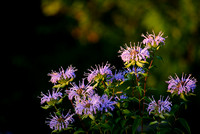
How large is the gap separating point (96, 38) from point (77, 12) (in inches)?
28.4

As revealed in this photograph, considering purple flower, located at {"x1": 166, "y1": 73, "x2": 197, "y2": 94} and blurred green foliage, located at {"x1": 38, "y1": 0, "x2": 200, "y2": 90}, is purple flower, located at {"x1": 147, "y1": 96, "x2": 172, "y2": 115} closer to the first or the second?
purple flower, located at {"x1": 166, "y1": 73, "x2": 197, "y2": 94}

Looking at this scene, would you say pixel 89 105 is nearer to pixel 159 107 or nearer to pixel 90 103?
pixel 90 103

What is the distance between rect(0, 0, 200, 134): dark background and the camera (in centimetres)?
405

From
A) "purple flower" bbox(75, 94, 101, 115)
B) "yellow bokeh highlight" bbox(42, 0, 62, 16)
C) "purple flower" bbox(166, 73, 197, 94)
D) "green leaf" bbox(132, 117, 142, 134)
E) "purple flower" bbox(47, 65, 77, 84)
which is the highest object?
"yellow bokeh highlight" bbox(42, 0, 62, 16)

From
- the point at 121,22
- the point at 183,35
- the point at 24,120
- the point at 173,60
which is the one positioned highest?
the point at 121,22

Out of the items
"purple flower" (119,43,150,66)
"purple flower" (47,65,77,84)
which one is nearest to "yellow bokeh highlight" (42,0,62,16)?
"purple flower" (47,65,77,84)

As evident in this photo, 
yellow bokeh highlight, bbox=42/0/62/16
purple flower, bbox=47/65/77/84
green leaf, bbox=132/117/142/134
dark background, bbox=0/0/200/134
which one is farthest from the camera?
yellow bokeh highlight, bbox=42/0/62/16

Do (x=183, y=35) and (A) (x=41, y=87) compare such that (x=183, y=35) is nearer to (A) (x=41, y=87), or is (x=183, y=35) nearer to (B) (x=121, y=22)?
(B) (x=121, y=22)

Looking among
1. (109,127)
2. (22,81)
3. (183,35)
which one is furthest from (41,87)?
(109,127)

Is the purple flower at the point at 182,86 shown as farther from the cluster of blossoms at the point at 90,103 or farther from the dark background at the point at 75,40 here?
the dark background at the point at 75,40

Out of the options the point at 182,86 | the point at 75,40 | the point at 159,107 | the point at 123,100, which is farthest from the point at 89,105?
the point at 75,40

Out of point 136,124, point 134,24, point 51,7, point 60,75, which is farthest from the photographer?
point 51,7

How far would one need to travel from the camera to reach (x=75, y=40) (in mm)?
5457

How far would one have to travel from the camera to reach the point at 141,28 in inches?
186
